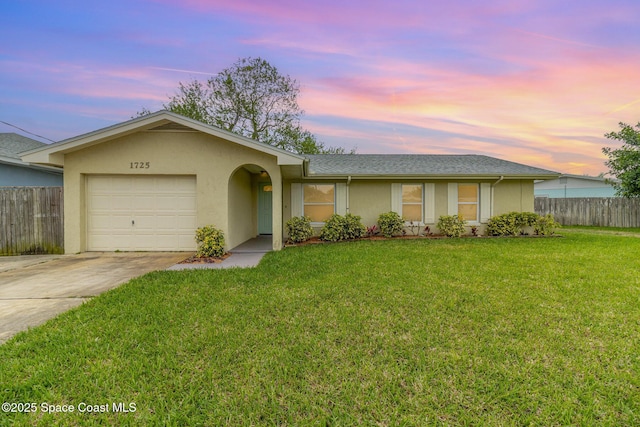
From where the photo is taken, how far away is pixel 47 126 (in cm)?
1642

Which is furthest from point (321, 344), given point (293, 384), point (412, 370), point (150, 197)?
point (150, 197)

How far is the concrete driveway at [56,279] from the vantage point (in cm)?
382

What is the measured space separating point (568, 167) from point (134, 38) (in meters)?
29.1

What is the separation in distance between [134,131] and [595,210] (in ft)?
76.2

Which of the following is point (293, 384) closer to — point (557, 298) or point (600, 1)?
point (557, 298)

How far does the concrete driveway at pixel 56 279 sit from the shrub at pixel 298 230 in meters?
3.38

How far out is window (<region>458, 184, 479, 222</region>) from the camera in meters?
11.5

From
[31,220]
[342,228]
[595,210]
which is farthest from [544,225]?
[31,220]

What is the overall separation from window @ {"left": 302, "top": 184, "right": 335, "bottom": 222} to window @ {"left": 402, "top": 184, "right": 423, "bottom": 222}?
9.55 feet

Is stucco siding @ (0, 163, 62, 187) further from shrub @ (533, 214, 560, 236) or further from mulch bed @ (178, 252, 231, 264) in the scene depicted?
shrub @ (533, 214, 560, 236)

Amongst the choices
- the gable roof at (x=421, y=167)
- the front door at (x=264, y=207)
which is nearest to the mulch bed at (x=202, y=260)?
the gable roof at (x=421, y=167)

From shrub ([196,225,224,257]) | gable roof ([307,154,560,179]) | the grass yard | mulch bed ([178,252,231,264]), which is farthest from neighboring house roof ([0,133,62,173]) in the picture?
gable roof ([307,154,560,179])

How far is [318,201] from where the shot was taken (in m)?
11.3

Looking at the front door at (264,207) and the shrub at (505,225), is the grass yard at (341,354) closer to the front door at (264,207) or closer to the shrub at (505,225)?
the shrub at (505,225)
